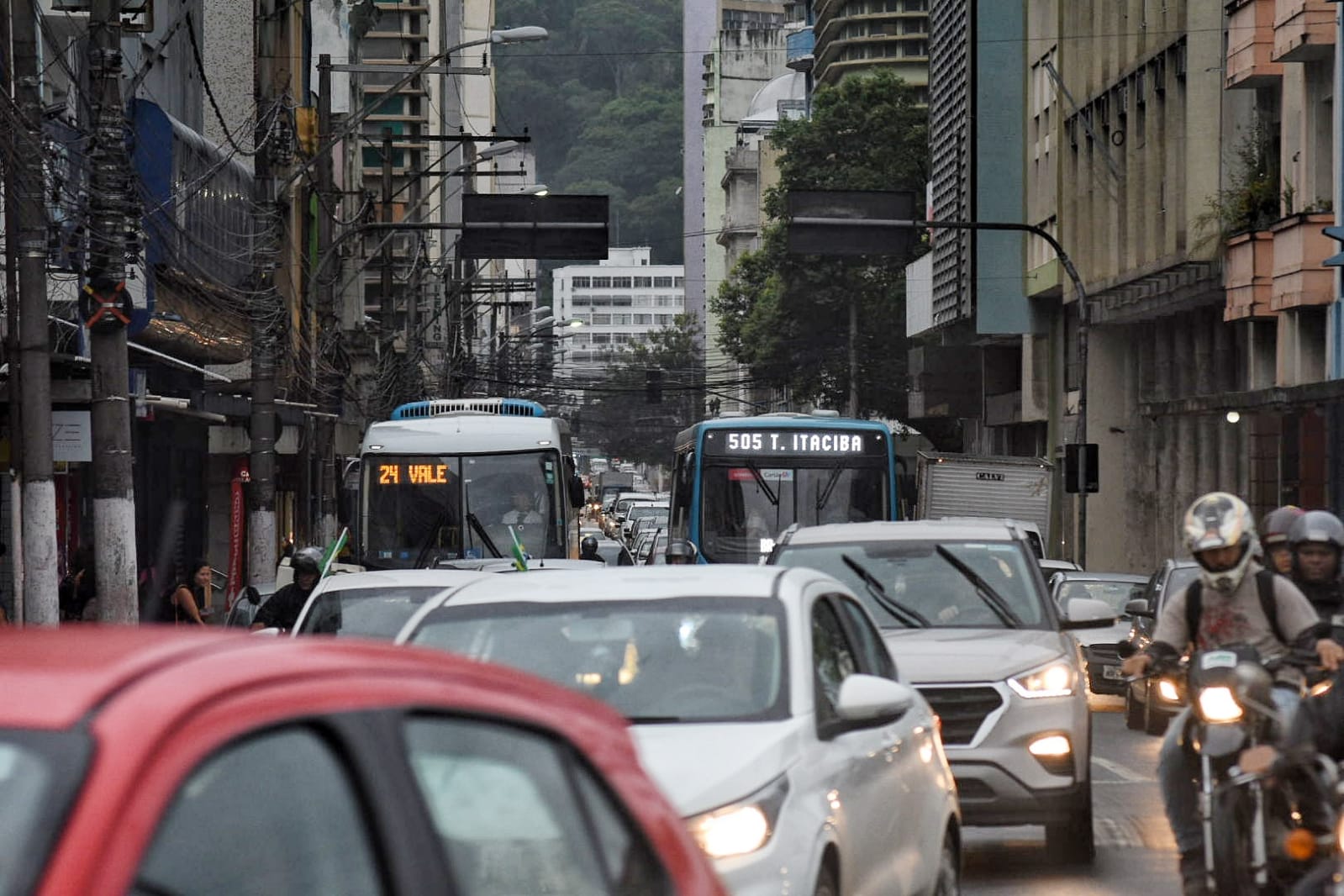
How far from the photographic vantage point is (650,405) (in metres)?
152

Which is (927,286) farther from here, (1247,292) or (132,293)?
(132,293)

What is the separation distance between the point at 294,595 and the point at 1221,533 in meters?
8.87

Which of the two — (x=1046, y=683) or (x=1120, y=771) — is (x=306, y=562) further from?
(x=1046, y=683)

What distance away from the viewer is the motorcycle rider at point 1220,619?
8539 millimetres

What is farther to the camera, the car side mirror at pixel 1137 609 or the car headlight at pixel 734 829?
the car side mirror at pixel 1137 609

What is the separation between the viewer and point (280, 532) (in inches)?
2131

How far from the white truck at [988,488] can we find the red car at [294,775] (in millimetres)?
34471

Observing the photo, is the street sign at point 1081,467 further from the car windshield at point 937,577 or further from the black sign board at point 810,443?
the car windshield at point 937,577

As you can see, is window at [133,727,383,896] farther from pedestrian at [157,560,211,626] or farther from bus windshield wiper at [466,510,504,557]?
bus windshield wiper at [466,510,504,557]

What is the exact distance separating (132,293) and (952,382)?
39184 mm

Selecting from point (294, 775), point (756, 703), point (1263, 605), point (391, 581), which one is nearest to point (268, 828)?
point (294, 775)

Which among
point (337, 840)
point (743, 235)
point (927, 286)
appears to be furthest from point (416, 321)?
point (743, 235)

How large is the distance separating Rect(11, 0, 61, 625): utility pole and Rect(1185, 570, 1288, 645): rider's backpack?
1171 cm

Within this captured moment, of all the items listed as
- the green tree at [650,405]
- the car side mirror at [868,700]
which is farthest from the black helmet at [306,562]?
the green tree at [650,405]
